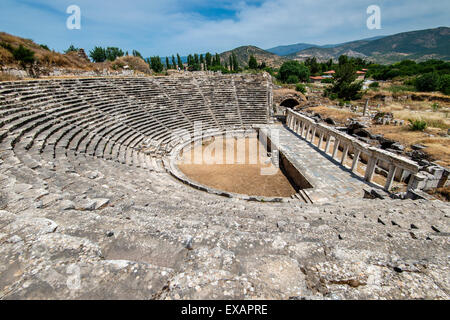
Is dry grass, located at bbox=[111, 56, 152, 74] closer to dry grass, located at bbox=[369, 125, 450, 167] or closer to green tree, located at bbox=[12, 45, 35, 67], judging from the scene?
green tree, located at bbox=[12, 45, 35, 67]

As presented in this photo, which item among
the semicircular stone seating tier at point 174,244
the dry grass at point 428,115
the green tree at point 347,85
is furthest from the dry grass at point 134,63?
the dry grass at point 428,115

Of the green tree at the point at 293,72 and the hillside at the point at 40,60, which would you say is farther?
the green tree at the point at 293,72

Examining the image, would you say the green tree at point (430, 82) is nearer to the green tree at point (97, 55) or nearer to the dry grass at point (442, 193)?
the dry grass at point (442, 193)

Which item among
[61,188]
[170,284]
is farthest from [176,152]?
[170,284]

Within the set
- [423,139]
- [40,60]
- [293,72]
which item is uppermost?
[293,72]

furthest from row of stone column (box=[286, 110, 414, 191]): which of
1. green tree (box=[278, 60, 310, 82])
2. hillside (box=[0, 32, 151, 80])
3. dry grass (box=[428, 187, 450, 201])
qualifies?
green tree (box=[278, 60, 310, 82])

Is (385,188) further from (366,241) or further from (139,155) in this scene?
(139,155)

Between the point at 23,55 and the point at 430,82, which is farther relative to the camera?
the point at 430,82

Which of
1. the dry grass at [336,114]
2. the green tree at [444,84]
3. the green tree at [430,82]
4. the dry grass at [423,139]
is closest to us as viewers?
the dry grass at [423,139]

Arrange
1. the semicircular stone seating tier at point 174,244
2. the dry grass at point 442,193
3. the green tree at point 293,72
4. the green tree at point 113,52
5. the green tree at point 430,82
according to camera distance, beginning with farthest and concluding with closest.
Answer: the green tree at point 113,52, the green tree at point 293,72, the green tree at point 430,82, the dry grass at point 442,193, the semicircular stone seating tier at point 174,244

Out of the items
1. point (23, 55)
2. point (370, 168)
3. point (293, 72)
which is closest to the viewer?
point (370, 168)

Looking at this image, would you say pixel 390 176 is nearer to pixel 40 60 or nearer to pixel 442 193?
pixel 442 193

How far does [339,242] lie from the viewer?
123 inches

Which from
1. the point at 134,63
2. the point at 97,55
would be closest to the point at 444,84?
the point at 134,63
